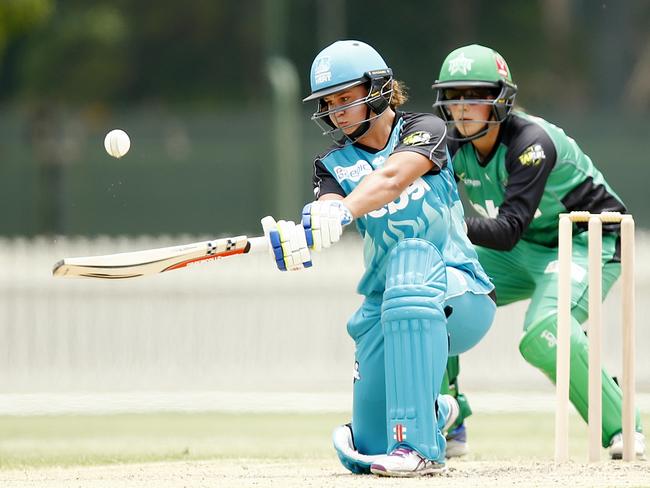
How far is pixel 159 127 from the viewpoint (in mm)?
22609

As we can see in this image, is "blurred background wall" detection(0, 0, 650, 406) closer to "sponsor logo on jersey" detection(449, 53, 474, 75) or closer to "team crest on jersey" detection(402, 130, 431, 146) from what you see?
"sponsor logo on jersey" detection(449, 53, 474, 75)

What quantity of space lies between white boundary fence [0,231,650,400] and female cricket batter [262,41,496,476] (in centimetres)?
560

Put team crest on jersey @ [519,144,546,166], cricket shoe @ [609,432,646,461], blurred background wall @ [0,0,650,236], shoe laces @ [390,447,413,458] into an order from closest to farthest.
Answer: shoe laces @ [390,447,413,458] < cricket shoe @ [609,432,646,461] < team crest on jersey @ [519,144,546,166] < blurred background wall @ [0,0,650,236]

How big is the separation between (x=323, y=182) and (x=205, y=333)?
5.94 metres

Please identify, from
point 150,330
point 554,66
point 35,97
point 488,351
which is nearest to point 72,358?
point 150,330

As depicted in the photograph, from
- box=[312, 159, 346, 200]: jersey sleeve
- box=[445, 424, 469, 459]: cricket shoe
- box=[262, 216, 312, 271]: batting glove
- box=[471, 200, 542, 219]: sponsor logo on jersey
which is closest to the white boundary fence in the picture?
box=[445, 424, 469, 459]: cricket shoe

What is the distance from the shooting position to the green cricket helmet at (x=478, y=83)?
236 inches

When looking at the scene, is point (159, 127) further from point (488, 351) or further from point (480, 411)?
point (480, 411)

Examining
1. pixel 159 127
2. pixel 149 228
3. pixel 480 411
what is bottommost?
pixel 480 411

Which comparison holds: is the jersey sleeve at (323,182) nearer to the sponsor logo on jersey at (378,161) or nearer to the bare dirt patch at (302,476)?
the sponsor logo on jersey at (378,161)

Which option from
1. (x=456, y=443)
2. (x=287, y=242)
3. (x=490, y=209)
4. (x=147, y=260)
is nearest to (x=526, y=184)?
(x=490, y=209)

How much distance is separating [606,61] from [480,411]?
672 inches

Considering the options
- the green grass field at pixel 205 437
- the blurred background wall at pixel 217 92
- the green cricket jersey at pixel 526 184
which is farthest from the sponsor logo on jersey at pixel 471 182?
the blurred background wall at pixel 217 92

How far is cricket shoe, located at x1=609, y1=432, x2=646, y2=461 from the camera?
558cm
